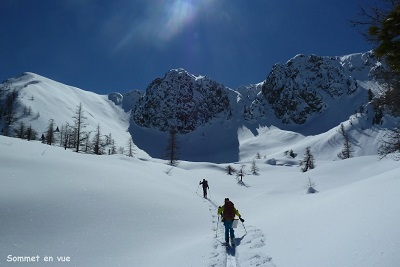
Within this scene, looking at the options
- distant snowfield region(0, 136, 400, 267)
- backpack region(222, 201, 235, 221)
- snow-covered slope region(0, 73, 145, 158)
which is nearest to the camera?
distant snowfield region(0, 136, 400, 267)

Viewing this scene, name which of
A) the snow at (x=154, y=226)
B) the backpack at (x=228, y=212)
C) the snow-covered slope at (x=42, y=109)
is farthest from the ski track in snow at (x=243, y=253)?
the snow-covered slope at (x=42, y=109)

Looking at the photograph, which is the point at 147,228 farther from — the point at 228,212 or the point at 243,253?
the point at 243,253

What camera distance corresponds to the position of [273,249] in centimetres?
738

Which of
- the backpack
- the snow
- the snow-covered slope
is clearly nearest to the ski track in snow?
the snow

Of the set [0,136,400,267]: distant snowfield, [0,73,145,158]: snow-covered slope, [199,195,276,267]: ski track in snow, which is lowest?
[199,195,276,267]: ski track in snow

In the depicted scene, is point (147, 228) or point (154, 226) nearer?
point (147, 228)

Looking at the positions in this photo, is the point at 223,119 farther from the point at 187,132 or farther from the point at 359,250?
the point at 359,250

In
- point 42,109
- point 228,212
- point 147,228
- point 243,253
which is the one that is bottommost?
point 243,253

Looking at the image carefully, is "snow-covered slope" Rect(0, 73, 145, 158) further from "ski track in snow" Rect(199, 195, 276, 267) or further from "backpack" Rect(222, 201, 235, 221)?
"ski track in snow" Rect(199, 195, 276, 267)

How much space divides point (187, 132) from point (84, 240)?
17518 cm

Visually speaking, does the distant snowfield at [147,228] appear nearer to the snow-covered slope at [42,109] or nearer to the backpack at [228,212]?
the backpack at [228,212]

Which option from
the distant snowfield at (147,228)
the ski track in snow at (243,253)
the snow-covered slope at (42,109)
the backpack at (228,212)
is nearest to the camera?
the distant snowfield at (147,228)

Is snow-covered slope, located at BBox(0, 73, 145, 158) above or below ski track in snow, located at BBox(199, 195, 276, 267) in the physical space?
above

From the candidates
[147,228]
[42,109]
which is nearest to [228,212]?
[147,228]
